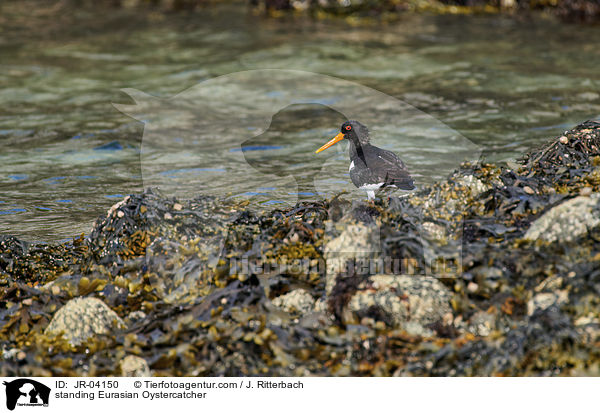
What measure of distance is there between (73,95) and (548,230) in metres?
8.23

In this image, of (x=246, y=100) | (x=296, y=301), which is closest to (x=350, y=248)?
(x=296, y=301)

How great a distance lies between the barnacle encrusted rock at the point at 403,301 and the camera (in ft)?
14.2

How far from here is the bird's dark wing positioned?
542cm

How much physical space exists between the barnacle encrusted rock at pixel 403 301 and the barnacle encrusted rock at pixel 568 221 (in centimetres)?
80

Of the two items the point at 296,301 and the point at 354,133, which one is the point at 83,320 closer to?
the point at 296,301

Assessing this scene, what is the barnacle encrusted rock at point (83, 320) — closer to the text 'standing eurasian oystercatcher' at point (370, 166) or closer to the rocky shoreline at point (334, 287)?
the rocky shoreline at point (334, 287)

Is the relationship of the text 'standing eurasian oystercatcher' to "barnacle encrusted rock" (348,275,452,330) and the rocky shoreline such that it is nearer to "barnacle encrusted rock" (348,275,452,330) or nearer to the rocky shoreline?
the rocky shoreline

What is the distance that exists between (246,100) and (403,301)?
22.1 ft

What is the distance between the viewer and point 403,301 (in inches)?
172

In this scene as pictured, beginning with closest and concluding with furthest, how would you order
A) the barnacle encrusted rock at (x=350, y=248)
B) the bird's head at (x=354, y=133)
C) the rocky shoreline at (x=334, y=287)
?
the rocky shoreline at (x=334, y=287) → the barnacle encrusted rock at (x=350, y=248) → the bird's head at (x=354, y=133)

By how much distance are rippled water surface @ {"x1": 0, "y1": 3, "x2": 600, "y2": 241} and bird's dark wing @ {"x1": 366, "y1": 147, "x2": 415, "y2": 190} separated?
1.50m

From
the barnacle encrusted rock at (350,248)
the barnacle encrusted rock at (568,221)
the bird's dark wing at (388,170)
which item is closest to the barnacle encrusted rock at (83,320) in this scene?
the barnacle encrusted rock at (350,248)

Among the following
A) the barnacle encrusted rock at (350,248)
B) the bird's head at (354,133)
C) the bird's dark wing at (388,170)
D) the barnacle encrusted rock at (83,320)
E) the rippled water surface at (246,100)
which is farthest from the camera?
the rippled water surface at (246,100)

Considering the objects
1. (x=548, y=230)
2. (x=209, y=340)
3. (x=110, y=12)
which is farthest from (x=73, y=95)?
(x=548, y=230)
